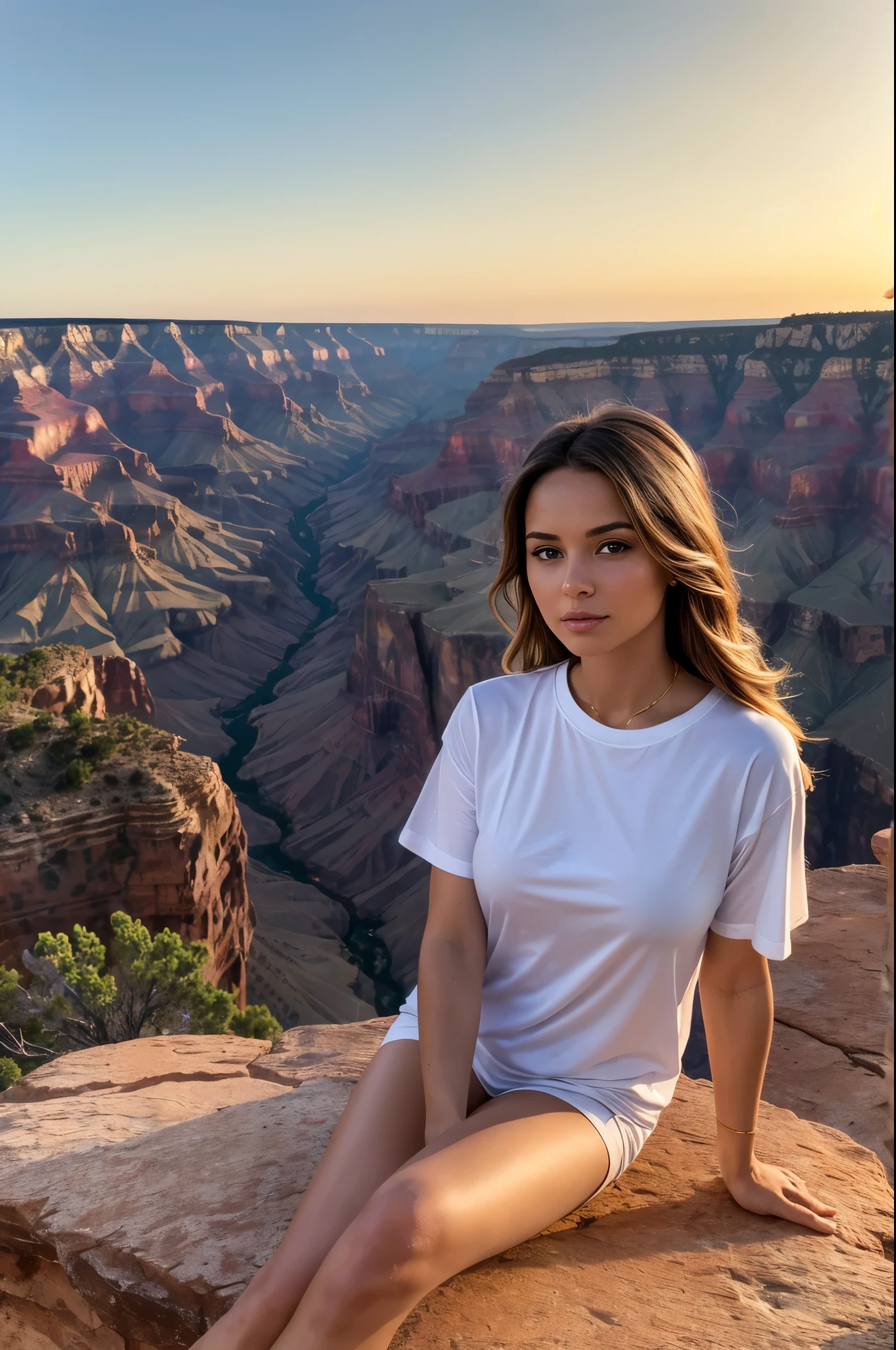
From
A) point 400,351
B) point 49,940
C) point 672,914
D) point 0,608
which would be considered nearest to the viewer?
point 672,914

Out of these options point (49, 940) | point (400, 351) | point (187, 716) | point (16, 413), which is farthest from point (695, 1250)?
point (400, 351)

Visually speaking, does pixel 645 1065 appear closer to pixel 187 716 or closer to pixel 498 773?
pixel 498 773

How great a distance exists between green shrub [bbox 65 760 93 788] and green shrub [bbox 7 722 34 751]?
93 centimetres

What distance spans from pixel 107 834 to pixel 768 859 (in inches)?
704

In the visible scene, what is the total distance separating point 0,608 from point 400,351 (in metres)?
141

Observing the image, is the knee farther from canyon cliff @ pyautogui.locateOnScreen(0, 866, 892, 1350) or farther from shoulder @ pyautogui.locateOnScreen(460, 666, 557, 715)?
shoulder @ pyautogui.locateOnScreen(460, 666, 557, 715)

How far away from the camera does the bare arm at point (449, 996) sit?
3.31 metres

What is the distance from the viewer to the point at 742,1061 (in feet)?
11.5

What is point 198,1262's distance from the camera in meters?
3.77

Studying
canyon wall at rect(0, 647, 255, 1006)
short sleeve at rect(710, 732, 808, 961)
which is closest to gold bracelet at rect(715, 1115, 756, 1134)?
short sleeve at rect(710, 732, 808, 961)

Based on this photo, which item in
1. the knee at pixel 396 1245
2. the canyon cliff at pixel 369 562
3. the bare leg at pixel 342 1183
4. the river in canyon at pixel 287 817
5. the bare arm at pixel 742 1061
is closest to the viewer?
the knee at pixel 396 1245

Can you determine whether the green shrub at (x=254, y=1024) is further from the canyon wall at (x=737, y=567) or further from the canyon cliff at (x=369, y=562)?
the canyon wall at (x=737, y=567)

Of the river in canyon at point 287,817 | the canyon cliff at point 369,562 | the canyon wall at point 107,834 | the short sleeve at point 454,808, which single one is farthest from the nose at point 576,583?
the river in canyon at point 287,817

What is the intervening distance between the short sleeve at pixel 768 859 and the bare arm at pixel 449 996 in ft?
3.00
